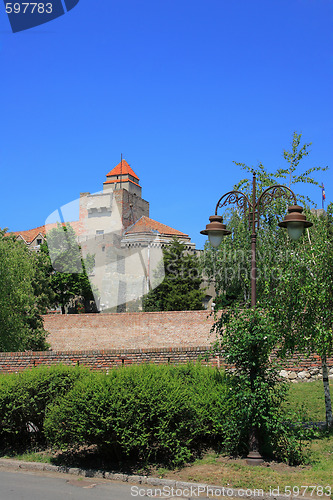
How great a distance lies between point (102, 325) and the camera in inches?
1137

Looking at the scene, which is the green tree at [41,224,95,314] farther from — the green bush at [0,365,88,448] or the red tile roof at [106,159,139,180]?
the green bush at [0,365,88,448]

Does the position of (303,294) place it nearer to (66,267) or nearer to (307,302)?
(307,302)

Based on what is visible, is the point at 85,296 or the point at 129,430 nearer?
the point at 129,430

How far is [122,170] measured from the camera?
6359 centimetres

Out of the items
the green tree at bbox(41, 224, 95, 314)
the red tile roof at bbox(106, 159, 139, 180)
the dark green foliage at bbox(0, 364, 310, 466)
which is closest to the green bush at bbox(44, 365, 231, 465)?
the dark green foliage at bbox(0, 364, 310, 466)

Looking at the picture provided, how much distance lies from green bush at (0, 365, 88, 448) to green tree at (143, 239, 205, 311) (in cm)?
3013

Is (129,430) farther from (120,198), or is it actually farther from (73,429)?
(120,198)

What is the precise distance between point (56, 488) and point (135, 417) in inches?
62.3

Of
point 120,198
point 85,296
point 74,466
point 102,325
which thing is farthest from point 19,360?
point 120,198

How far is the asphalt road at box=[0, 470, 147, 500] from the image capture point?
22.9ft

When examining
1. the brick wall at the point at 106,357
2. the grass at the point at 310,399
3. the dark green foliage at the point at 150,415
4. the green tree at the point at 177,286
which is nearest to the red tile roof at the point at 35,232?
the green tree at the point at 177,286

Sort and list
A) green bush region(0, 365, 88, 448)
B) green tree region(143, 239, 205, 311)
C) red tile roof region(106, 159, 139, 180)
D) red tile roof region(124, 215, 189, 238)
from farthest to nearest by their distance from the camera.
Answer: red tile roof region(106, 159, 139, 180), red tile roof region(124, 215, 189, 238), green tree region(143, 239, 205, 311), green bush region(0, 365, 88, 448)

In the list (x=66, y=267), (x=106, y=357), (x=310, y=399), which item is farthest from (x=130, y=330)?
(x=66, y=267)

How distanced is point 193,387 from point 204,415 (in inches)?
31.3
